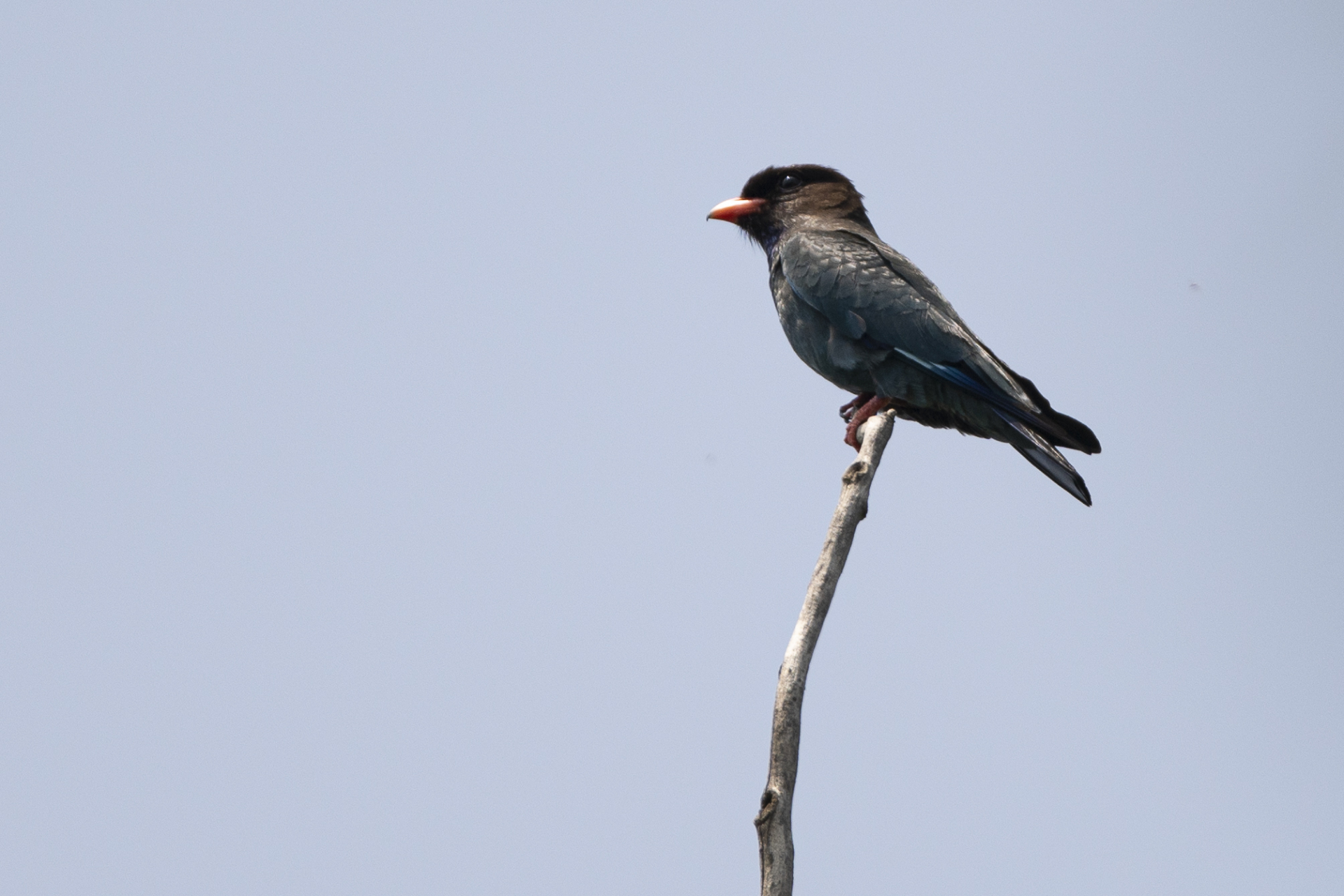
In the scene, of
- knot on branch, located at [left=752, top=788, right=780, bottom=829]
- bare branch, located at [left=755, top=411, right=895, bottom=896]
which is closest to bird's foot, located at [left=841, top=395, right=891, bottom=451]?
bare branch, located at [left=755, top=411, right=895, bottom=896]

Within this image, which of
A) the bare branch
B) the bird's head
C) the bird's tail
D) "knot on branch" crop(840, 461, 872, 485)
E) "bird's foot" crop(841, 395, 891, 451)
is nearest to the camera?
the bare branch

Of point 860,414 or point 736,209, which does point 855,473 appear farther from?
point 736,209

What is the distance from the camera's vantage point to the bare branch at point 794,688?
332cm

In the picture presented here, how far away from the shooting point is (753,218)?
7.37 m

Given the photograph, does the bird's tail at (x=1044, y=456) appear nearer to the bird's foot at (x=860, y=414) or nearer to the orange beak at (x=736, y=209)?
the bird's foot at (x=860, y=414)

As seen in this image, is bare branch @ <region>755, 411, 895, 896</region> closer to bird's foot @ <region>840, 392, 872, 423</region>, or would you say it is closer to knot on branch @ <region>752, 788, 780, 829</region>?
knot on branch @ <region>752, 788, 780, 829</region>

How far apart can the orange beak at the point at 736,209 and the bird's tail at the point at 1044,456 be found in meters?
2.28

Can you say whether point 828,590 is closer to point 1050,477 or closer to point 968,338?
point 1050,477

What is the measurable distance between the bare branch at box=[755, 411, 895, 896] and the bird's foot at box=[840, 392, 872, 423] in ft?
5.46

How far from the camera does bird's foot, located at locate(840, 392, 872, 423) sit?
6.13 metres

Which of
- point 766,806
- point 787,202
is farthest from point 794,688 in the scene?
point 787,202

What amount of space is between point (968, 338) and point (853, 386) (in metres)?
0.61

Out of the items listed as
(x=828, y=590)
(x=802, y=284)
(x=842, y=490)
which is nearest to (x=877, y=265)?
(x=802, y=284)

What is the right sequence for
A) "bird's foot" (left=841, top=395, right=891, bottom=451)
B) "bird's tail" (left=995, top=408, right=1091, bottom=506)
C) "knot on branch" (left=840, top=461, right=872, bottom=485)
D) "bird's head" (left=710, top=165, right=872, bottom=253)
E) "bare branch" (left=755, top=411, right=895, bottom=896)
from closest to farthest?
1. "bare branch" (left=755, top=411, right=895, bottom=896)
2. "knot on branch" (left=840, top=461, right=872, bottom=485)
3. "bird's tail" (left=995, top=408, right=1091, bottom=506)
4. "bird's foot" (left=841, top=395, right=891, bottom=451)
5. "bird's head" (left=710, top=165, right=872, bottom=253)
